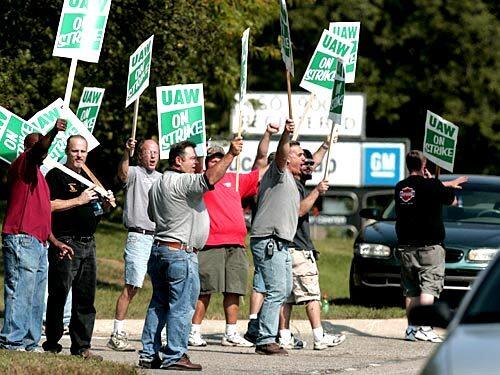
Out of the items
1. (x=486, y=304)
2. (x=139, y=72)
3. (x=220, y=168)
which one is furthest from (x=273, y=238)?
(x=486, y=304)

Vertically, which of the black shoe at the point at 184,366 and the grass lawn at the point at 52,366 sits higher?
the grass lawn at the point at 52,366

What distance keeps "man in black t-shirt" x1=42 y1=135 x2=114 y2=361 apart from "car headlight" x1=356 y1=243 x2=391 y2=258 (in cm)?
647

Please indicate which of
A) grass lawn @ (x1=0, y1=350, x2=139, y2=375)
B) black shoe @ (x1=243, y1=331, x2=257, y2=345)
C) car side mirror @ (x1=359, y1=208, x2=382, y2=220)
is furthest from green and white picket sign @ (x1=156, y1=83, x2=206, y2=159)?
car side mirror @ (x1=359, y1=208, x2=382, y2=220)

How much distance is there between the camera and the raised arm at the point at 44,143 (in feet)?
37.4

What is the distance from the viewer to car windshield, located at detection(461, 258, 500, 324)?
7.21 metres

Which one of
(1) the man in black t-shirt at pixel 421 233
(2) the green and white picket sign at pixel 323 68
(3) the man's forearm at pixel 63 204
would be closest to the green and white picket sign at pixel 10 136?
(3) the man's forearm at pixel 63 204

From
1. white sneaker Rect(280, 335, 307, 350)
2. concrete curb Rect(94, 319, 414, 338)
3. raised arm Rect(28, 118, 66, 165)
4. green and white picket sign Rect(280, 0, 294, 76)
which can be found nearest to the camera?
raised arm Rect(28, 118, 66, 165)

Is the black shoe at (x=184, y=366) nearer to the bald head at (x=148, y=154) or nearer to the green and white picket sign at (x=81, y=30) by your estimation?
the bald head at (x=148, y=154)

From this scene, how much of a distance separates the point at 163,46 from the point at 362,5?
28621 mm

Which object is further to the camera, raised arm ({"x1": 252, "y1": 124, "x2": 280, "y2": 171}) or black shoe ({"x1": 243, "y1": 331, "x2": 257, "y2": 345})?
black shoe ({"x1": 243, "y1": 331, "x2": 257, "y2": 345})

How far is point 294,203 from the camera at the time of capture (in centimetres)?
1383

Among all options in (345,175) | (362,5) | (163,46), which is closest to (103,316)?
(163,46)

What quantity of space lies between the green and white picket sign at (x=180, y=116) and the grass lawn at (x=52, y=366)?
405cm

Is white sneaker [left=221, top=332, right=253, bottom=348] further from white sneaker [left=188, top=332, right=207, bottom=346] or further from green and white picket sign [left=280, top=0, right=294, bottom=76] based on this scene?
green and white picket sign [left=280, top=0, right=294, bottom=76]
